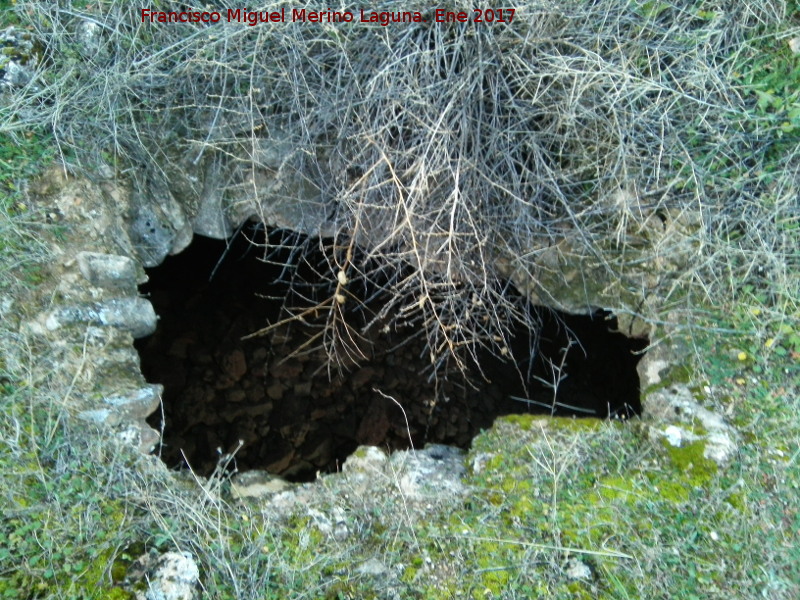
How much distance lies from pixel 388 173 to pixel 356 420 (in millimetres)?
1691

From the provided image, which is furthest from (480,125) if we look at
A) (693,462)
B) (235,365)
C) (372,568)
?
(235,365)

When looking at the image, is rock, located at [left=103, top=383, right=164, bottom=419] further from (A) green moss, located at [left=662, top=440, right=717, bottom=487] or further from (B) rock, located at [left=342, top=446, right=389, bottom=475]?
(A) green moss, located at [left=662, top=440, right=717, bottom=487]

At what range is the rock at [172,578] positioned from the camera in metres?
2.20

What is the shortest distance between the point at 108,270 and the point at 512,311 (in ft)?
5.84

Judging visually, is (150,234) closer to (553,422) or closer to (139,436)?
(139,436)

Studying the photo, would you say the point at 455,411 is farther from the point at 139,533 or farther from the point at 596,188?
the point at 139,533

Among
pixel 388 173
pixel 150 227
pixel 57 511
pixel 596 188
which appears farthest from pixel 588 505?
pixel 150 227

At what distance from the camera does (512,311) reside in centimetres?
334

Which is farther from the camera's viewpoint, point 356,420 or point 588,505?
→ point 356,420

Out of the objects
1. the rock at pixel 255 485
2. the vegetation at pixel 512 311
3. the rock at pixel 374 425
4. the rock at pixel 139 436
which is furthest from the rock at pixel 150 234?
the rock at pixel 374 425

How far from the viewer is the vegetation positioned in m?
2.29

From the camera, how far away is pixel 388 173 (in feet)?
9.66

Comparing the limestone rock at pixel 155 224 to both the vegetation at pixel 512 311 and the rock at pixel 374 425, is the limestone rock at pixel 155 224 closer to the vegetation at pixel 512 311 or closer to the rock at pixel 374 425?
the vegetation at pixel 512 311

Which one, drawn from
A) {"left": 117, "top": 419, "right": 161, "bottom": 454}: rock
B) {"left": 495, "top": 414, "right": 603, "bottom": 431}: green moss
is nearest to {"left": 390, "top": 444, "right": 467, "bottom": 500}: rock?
{"left": 495, "top": 414, "right": 603, "bottom": 431}: green moss
